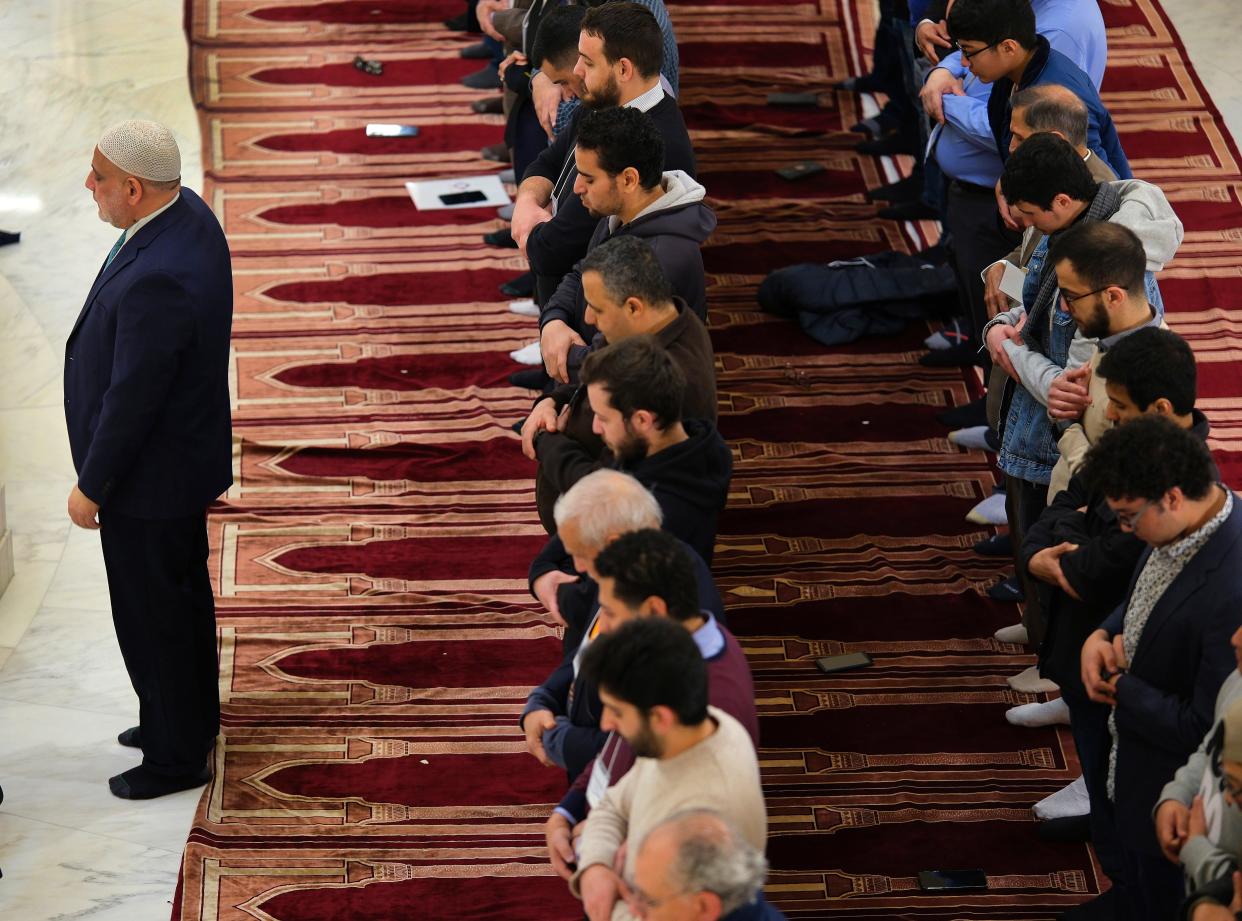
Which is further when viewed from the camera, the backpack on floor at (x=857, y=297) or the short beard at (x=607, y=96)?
the backpack on floor at (x=857, y=297)

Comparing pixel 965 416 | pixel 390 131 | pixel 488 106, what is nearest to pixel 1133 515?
pixel 965 416

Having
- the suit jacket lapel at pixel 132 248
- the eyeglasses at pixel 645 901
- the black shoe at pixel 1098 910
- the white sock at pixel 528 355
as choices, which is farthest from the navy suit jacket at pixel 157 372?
the black shoe at pixel 1098 910

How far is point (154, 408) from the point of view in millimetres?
4613

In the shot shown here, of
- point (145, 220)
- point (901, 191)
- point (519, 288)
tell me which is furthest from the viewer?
point (901, 191)

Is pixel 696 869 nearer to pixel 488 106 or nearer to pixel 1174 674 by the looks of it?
pixel 1174 674

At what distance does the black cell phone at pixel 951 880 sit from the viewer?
4.75 m

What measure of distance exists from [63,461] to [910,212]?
3947mm

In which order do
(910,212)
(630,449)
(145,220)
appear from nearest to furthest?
1. (630,449)
2. (145,220)
3. (910,212)

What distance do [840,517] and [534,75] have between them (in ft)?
6.60

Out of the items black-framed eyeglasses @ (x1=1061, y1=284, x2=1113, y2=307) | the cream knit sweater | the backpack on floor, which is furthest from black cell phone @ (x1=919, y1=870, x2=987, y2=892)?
the backpack on floor

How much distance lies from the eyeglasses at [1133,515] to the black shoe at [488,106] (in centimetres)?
607

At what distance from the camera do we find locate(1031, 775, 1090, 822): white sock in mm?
4949

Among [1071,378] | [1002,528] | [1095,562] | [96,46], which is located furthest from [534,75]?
[96,46]

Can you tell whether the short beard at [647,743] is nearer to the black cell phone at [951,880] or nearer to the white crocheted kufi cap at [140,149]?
the black cell phone at [951,880]
